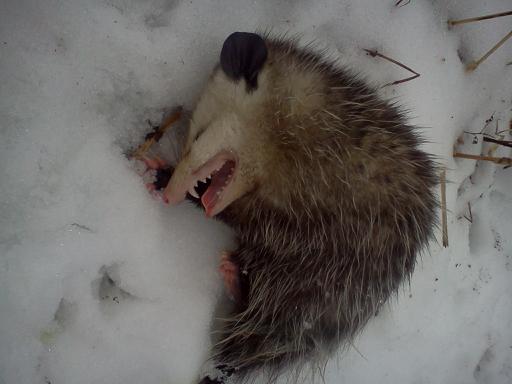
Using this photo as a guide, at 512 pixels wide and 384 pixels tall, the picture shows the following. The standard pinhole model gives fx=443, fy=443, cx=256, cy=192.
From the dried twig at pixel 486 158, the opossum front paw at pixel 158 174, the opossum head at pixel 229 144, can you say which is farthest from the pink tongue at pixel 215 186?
the dried twig at pixel 486 158

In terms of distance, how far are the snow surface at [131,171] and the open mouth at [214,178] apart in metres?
0.21

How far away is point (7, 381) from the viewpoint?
1164mm

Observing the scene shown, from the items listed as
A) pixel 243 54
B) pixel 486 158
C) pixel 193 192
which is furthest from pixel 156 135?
pixel 486 158

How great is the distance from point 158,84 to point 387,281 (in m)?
0.86

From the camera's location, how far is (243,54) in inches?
40.8

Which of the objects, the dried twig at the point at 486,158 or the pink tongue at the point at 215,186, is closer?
the pink tongue at the point at 215,186

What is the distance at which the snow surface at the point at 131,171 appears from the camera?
1.17 meters

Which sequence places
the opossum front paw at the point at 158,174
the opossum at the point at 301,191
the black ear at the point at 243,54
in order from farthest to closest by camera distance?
the opossum front paw at the point at 158,174, the opossum at the point at 301,191, the black ear at the point at 243,54

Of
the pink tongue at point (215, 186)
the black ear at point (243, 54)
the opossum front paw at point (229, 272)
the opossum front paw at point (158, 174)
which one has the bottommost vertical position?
the opossum front paw at point (229, 272)

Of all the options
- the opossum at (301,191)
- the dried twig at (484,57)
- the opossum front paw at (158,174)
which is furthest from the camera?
the dried twig at (484,57)

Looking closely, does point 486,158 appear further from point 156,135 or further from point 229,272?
point 156,135

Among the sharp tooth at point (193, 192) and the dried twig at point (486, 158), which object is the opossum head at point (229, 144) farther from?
the dried twig at point (486, 158)

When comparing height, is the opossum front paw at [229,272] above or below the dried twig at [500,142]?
below

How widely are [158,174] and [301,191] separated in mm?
430
